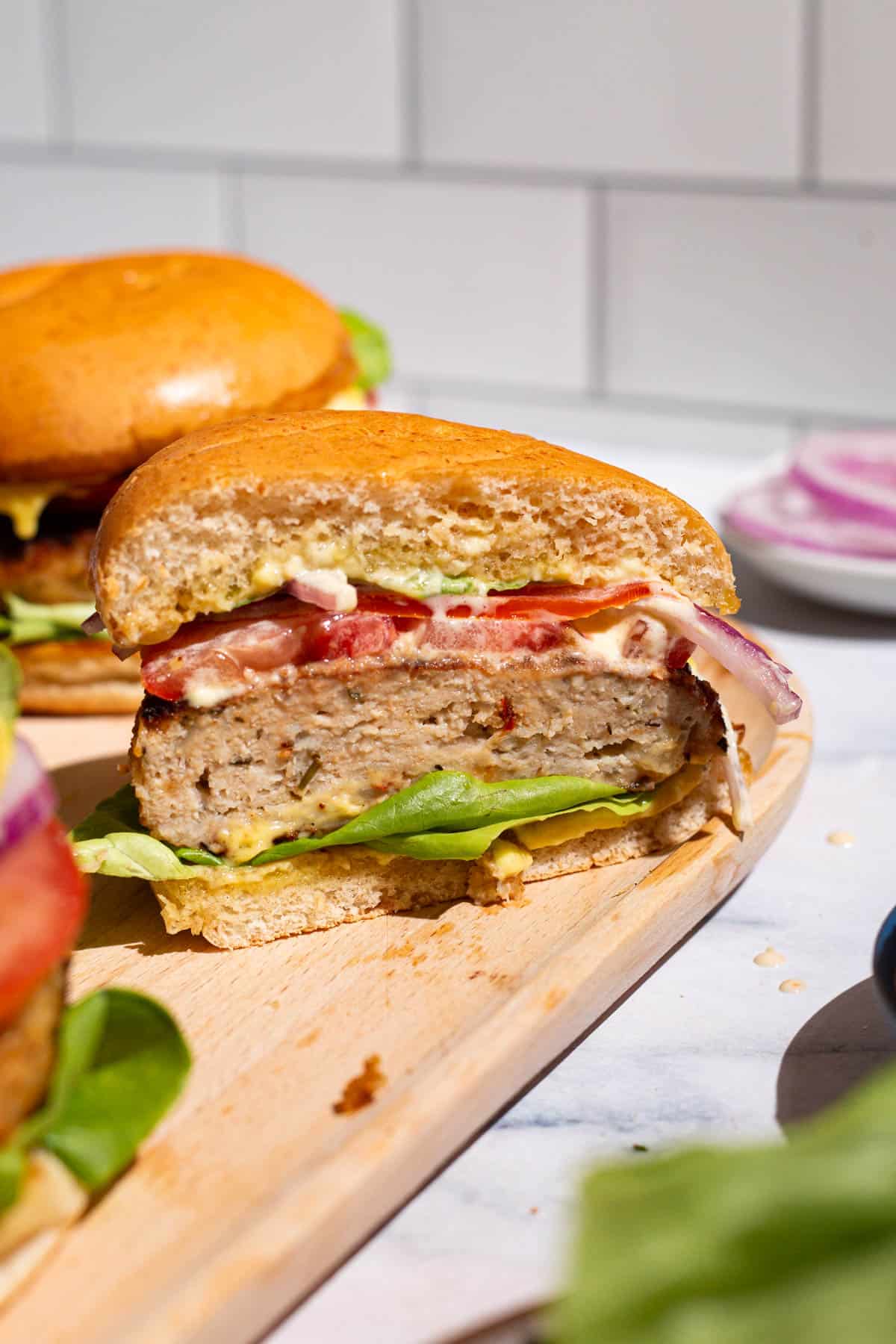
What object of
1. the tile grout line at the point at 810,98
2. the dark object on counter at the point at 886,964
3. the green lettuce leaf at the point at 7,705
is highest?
the tile grout line at the point at 810,98

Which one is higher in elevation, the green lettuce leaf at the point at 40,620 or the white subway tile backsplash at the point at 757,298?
the white subway tile backsplash at the point at 757,298

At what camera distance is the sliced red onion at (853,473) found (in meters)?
3.33

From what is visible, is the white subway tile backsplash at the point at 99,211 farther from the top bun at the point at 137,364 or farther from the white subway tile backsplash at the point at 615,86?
the top bun at the point at 137,364

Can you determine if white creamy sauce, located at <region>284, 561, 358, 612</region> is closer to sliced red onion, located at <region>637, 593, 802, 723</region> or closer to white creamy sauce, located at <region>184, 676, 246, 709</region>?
white creamy sauce, located at <region>184, 676, 246, 709</region>

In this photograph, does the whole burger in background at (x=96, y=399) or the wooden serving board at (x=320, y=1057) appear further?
the whole burger in background at (x=96, y=399)

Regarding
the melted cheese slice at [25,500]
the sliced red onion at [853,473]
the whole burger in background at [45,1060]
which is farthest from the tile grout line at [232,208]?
the whole burger in background at [45,1060]

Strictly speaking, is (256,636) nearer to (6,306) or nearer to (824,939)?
(824,939)

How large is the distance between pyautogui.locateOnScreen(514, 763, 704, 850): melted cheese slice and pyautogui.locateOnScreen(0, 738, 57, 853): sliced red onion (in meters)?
0.88

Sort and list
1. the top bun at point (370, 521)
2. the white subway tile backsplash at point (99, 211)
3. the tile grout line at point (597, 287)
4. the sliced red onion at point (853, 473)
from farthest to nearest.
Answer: the white subway tile backsplash at point (99, 211), the tile grout line at point (597, 287), the sliced red onion at point (853, 473), the top bun at point (370, 521)

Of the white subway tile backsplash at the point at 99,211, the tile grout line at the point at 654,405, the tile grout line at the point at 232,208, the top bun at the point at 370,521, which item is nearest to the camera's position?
the top bun at the point at 370,521

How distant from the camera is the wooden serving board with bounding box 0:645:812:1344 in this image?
1430mm

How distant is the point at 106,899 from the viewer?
2.27 metres

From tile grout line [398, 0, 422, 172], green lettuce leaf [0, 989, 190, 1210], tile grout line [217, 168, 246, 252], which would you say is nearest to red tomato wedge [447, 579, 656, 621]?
green lettuce leaf [0, 989, 190, 1210]

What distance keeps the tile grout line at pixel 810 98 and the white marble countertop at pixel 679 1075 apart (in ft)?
9.68
